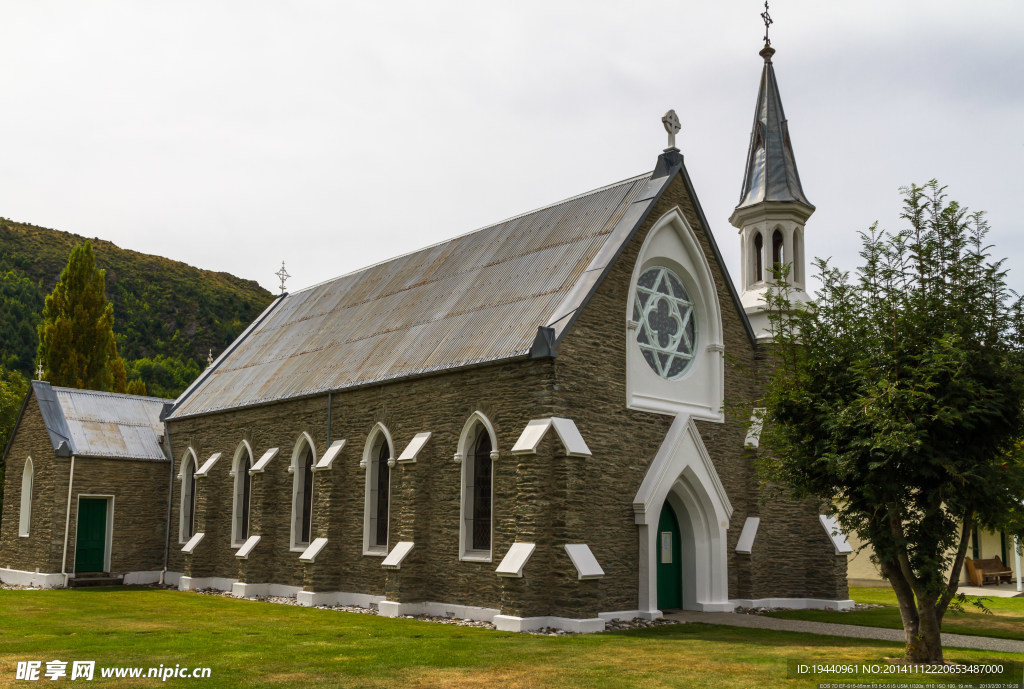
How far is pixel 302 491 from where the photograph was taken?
24.4m

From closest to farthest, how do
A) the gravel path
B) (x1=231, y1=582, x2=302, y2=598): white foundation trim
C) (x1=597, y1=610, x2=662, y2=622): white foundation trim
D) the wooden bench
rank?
the gravel path
(x1=597, y1=610, x2=662, y2=622): white foundation trim
(x1=231, y1=582, x2=302, y2=598): white foundation trim
the wooden bench

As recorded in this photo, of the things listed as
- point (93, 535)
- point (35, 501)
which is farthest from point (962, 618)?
point (35, 501)

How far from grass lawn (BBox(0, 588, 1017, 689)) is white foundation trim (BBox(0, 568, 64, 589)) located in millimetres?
8863

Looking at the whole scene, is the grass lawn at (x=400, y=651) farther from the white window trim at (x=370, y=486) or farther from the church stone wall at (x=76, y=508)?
the church stone wall at (x=76, y=508)

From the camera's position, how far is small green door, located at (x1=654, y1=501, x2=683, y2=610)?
20094 millimetres

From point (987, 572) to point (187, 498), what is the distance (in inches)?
985

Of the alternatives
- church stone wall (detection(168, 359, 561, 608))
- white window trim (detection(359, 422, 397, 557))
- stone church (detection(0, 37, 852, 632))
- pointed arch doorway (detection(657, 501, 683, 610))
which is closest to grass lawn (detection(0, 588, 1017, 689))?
church stone wall (detection(168, 359, 561, 608))

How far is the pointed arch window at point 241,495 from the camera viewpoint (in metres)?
26.4

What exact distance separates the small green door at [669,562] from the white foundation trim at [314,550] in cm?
782

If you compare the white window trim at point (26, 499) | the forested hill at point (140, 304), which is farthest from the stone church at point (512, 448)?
the forested hill at point (140, 304)

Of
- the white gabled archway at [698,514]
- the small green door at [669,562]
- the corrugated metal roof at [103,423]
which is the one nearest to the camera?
the white gabled archway at [698,514]

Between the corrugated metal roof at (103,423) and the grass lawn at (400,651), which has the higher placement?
the corrugated metal roof at (103,423)

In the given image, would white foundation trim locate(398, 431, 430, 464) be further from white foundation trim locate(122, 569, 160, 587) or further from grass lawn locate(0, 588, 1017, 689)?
white foundation trim locate(122, 569, 160, 587)

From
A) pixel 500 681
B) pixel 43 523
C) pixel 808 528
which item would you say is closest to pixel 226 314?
pixel 43 523
